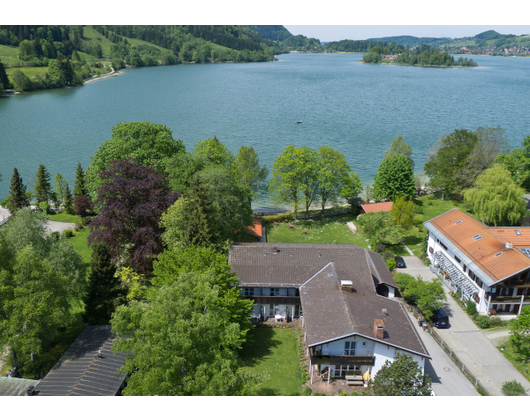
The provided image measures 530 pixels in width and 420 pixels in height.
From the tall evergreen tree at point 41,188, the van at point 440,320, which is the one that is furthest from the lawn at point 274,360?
the tall evergreen tree at point 41,188

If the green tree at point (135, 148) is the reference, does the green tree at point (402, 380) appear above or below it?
below

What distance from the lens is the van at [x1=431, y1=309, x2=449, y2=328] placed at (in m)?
36.2

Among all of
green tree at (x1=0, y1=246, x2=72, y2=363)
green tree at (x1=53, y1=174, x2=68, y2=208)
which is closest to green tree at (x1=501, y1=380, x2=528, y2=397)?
green tree at (x1=0, y1=246, x2=72, y2=363)

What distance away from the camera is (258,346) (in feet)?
112

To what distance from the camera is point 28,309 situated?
88.9 feet

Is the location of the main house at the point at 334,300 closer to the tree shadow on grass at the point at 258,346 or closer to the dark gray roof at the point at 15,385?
the tree shadow on grass at the point at 258,346

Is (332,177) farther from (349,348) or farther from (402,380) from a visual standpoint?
(402,380)

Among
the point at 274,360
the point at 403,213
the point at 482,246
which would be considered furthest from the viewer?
the point at 403,213

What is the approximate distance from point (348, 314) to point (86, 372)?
18386mm

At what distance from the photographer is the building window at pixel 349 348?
30000 mm

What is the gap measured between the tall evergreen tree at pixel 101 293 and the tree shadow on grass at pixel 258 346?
10853mm

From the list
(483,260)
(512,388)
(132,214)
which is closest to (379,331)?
(512,388)

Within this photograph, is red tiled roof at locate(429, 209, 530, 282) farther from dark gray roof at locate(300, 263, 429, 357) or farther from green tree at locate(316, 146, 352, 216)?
green tree at locate(316, 146, 352, 216)
